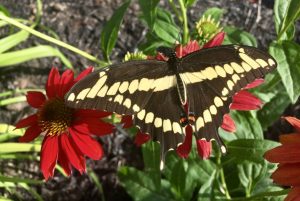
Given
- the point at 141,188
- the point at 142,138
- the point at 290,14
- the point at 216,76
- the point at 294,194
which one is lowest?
the point at 141,188

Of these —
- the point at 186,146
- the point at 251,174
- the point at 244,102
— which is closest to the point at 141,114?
the point at 186,146

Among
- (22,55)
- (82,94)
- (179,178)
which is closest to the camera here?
(82,94)

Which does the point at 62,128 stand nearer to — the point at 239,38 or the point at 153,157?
the point at 153,157

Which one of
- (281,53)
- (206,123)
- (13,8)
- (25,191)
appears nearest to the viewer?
(206,123)

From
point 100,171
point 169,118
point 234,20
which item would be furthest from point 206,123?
point 234,20

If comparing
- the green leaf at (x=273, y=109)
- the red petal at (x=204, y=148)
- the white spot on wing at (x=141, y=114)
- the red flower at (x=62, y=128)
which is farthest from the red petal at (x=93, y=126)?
the green leaf at (x=273, y=109)

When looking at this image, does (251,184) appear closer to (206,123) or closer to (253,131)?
(253,131)

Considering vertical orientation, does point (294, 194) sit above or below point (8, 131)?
below
